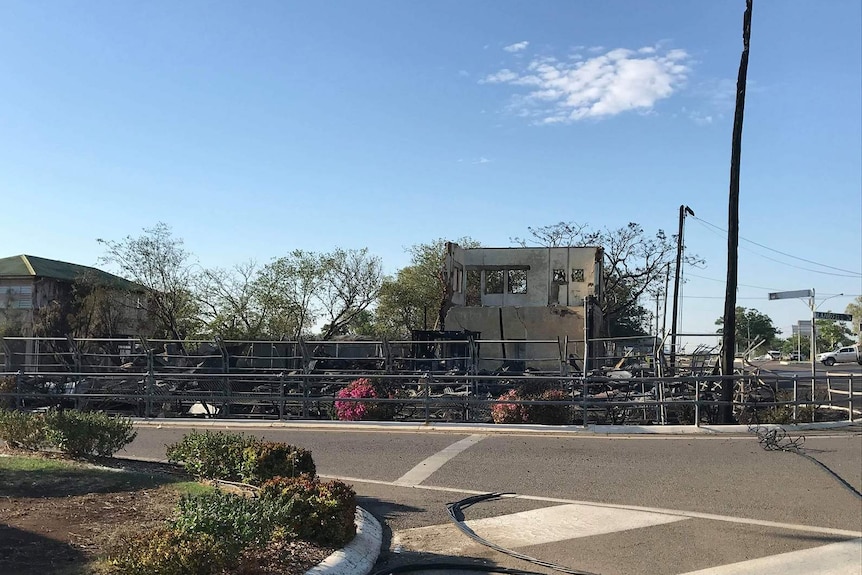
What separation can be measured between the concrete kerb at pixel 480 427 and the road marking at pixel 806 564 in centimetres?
800

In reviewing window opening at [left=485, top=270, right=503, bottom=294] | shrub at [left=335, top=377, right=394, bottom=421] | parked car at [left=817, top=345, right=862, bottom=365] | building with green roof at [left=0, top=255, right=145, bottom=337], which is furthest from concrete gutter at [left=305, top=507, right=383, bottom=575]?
parked car at [left=817, top=345, right=862, bottom=365]

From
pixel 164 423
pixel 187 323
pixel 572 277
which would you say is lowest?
pixel 164 423

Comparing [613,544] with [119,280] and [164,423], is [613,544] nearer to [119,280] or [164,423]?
[164,423]

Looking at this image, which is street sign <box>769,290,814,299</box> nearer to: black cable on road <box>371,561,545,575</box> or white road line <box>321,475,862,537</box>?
white road line <box>321,475,862,537</box>

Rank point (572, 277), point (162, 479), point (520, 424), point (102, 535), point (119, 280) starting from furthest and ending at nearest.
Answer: point (119, 280), point (572, 277), point (520, 424), point (162, 479), point (102, 535)

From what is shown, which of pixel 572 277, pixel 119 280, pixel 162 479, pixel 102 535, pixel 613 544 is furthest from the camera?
pixel 119 280

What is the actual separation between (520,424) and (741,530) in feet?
27.2

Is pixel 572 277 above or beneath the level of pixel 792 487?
above

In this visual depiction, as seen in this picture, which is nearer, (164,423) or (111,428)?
(111,428)

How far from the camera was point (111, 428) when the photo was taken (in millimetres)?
9812

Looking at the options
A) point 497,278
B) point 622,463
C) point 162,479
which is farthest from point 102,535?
point 497,278

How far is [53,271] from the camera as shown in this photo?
44.1m

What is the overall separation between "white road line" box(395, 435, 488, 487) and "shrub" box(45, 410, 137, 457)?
13.0ft

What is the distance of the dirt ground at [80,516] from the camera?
5.14 meters
